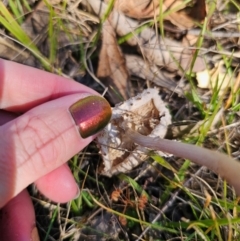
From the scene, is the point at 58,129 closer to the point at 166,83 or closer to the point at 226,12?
the point at 166,83

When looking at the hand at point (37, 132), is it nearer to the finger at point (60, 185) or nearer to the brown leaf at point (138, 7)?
the finger at point (60, 185)

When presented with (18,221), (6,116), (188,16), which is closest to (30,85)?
(6,116)

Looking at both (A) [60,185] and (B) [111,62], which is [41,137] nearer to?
(A) [60,185]

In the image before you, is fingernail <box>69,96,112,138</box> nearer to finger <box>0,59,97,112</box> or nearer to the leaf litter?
finger <box>0,59,97,112</box>

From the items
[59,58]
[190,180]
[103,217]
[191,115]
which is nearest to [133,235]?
[103,217]

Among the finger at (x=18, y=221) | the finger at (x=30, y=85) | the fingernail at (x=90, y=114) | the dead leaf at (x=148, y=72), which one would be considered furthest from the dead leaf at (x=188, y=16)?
the finger at (x=18, y=221)

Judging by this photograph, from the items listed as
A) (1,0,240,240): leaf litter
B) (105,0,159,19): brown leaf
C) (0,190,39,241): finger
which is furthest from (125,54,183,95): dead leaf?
(0,190,39,241): finger
